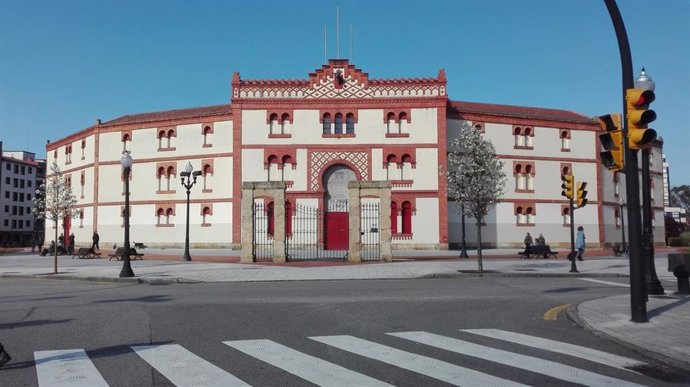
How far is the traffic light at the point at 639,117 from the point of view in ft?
29.0

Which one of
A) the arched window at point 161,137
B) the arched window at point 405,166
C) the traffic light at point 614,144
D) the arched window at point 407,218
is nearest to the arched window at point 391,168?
the arched window at point 405,166

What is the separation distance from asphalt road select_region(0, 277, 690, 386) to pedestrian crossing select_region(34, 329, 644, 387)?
3cm

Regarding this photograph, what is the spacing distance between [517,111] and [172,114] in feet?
96.1

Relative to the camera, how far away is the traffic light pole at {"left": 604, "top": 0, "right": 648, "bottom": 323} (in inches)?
358

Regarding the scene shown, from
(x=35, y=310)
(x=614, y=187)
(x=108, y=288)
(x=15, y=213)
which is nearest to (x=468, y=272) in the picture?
(x=108, y=288)

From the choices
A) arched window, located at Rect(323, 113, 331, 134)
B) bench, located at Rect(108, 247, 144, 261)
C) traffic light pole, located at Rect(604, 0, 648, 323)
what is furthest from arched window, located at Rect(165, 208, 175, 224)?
traffic light pole, located at Rect(604, 0, 648, 323)

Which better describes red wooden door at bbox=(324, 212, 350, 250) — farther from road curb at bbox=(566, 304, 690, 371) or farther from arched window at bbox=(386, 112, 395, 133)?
road curb at bbox=(566, 304, 690, 371)

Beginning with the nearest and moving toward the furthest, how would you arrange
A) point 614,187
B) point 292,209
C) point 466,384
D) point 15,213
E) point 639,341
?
point 466,384 < point 639,341 < point 292,209 < point 614,187 < point 15,213

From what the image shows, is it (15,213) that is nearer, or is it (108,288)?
(108,288)

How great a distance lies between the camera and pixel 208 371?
242 inches

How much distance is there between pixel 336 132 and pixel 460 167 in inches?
607

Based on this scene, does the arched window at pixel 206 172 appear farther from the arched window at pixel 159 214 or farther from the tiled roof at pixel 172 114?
the arched window at pixel 159 214

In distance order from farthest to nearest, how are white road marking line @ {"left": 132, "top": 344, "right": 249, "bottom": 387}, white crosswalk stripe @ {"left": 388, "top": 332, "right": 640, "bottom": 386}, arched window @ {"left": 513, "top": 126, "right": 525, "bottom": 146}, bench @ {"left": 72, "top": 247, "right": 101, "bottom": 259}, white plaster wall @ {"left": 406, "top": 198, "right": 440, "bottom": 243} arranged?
1. arched window @ {"left": 513, "top": 126, "right": 525, "bottom": 146}
2. white plaster wall @ {"left": 406, "top": 198, "right": 440, "bottom": 243}
3. bench @ {"left": 72, "top": 247, "right": 101, "bottom": 259}
4. white crosswalk stripe @ {"left": 388, "top": 332, "right": 640, "bottom": 386}
5. white road marking line @ {"left": 132, "top": 344, "right": 249, "bottom": 387}

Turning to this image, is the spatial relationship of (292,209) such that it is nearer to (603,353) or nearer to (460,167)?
(460,167)
